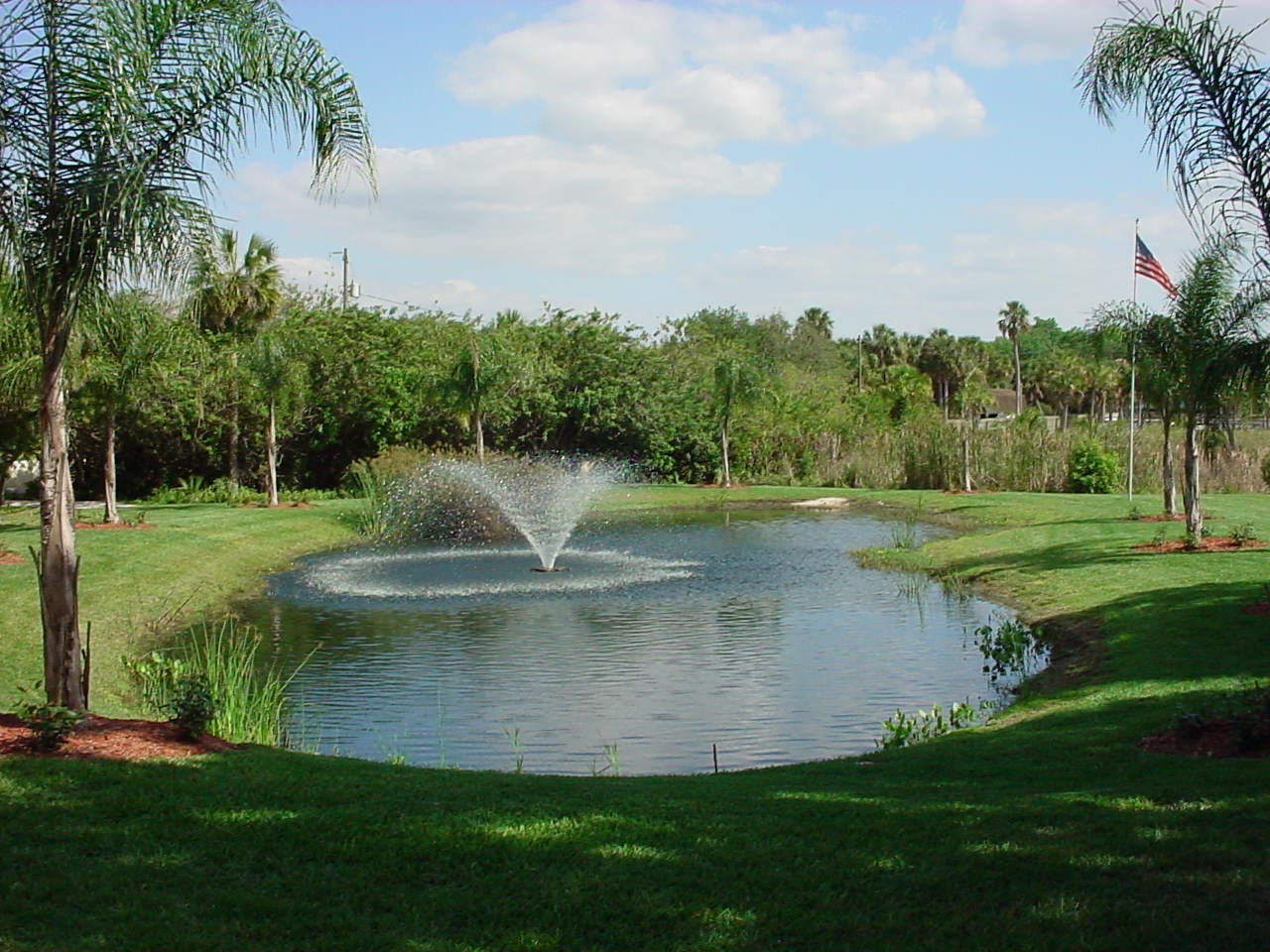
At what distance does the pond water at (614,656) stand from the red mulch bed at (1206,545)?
3.46 meters

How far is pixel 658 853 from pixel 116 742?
12.8 feet

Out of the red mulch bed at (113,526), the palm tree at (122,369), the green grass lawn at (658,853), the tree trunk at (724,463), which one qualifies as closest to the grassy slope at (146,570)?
the red mulch bed at (113,526)

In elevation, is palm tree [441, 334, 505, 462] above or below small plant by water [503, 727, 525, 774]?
above

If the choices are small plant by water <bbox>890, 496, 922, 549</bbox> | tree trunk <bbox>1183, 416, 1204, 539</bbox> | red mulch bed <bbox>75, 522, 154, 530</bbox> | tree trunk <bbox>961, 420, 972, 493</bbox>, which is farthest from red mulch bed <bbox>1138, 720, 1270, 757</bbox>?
tree trunk <bbox>961, 420, 972, 493</bbox>

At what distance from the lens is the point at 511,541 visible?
1090 inches

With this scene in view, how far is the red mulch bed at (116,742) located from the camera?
7.11 metres

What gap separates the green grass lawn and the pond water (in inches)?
104

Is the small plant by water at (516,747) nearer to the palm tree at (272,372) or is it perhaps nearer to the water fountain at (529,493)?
the water fountain at (529,493)

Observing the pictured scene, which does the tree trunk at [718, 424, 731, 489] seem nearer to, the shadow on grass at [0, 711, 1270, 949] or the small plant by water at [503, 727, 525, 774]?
the small plant by water at [503, 727, 525, 774]

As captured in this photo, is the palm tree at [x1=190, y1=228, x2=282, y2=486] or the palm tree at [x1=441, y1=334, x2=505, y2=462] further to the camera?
the palm tree at [x1=441, y1=334, x2=505, y2=462]

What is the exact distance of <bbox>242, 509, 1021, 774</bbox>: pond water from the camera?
34.8ft

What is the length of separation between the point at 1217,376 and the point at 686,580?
12.2m

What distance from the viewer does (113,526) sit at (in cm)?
2400

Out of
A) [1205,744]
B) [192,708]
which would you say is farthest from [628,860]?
[1205,744]
